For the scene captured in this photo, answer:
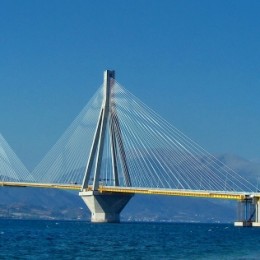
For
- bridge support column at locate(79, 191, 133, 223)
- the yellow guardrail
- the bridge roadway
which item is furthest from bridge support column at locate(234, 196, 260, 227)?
the yellow guardrail

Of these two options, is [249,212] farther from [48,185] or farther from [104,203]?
[48,185]

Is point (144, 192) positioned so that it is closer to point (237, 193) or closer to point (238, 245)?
point (237, 193)

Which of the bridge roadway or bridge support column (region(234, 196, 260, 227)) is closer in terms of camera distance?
the bridge roadway

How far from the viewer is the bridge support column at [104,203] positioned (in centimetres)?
8594

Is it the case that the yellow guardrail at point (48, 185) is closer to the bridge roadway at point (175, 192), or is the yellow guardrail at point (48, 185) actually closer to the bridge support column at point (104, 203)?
the bridge roadway at point (175, 192)

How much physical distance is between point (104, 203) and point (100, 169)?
4.12 metres

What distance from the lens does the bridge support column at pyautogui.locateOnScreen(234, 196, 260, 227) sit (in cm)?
7738

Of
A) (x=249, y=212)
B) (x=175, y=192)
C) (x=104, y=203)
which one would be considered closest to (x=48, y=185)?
(x=104, y=203)

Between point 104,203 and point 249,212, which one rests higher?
point 104,203

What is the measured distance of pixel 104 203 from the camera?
284 feet

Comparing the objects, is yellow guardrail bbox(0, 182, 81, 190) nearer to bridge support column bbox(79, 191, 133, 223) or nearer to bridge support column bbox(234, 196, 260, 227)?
bridge support column bbox(79, 191, 133, 223)

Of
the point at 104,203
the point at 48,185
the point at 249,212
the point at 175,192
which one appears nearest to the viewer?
the point at 175,192

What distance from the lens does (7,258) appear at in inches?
1617

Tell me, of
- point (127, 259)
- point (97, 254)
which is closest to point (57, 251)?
point (97, 254)
